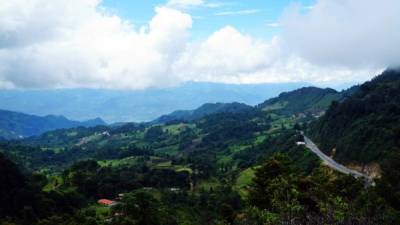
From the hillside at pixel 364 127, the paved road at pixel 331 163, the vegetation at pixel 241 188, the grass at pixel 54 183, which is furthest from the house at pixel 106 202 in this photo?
the hillside at pixel 364 127

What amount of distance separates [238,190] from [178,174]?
91.6 feet

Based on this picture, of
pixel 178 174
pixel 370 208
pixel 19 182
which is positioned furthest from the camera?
pixel 178 174

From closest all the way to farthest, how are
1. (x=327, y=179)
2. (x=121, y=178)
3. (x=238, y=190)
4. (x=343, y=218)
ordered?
(x=343, y=218), (x=327, y=179), (x=238, y=190), (x=121, y=178)

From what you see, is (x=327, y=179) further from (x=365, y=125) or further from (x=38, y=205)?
(x=365, y=125)

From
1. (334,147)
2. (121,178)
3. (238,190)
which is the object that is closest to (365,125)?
(334,147)

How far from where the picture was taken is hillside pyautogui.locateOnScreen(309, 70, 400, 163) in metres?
95.2

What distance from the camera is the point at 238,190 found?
104 meters

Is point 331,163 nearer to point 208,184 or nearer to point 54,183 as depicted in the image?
point 208,184

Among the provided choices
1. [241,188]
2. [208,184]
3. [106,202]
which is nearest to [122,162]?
[208,184]

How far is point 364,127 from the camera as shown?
355 feet

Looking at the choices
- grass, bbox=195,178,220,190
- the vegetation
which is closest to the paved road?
the vegetation

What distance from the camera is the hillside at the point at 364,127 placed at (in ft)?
313

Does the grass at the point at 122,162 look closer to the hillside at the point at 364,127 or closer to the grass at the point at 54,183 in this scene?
the grass at the point at 54,183

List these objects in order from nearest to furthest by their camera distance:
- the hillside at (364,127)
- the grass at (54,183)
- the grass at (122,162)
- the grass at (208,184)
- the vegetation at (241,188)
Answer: the vegetation at (241,188) < the hillside at (364,127) < the grass at (54,183) < the grass at (208,184) < the grass at (122,162)
